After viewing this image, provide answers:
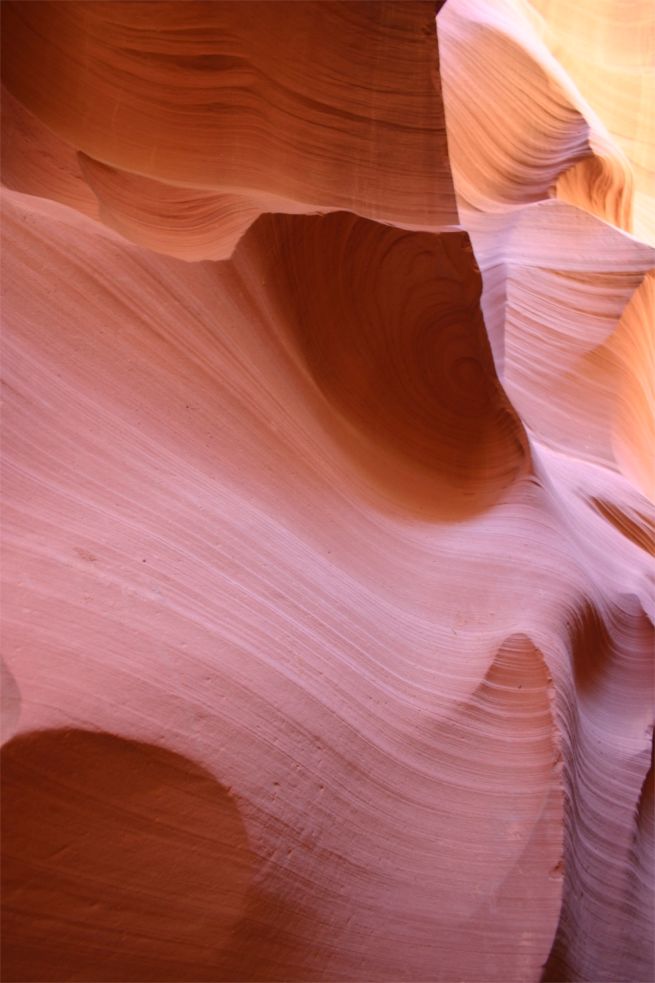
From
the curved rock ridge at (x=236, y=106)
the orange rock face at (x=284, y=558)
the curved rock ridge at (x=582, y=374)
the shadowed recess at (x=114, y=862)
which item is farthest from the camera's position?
the curved rock ridge at (x=236, y=106)

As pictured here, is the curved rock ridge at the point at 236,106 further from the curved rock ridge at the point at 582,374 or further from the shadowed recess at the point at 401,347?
the curved rock ridge at the point at 582,374

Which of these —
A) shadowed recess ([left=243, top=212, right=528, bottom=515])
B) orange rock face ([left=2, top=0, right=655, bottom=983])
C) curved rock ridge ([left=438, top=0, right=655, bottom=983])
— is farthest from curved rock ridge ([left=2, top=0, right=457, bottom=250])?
curved rock ridge ([left=438, top=0, right=655, bottom=983])

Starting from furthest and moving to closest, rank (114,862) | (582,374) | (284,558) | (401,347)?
1. (582,374)
2. (401,347)
3. (284,558)
4. (114,862)

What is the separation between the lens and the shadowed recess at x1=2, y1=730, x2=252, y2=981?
1593 millimetres

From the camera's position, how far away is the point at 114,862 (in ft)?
5.57

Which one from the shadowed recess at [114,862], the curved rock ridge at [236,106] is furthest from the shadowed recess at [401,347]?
the shadowed recess at [114,862]

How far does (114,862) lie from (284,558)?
819 millimetres

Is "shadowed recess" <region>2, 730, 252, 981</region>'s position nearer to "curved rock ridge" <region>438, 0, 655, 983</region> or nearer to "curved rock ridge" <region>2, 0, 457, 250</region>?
"curved rock ridge" <region>438, 0, 655, 983</region>

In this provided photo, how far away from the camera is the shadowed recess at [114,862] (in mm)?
1593

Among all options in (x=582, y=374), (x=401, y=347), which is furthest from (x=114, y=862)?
(x=582, y=374)

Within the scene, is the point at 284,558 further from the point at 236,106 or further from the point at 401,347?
the point at 236,106

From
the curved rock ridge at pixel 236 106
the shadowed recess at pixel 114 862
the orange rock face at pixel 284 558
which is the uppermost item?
the curved rock ridge at pixel 236 106

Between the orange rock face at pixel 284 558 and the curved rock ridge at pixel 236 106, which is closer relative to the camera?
the orange rock face at pixel 284 558

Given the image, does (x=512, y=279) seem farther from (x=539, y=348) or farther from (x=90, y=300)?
(x=90, y=300)
